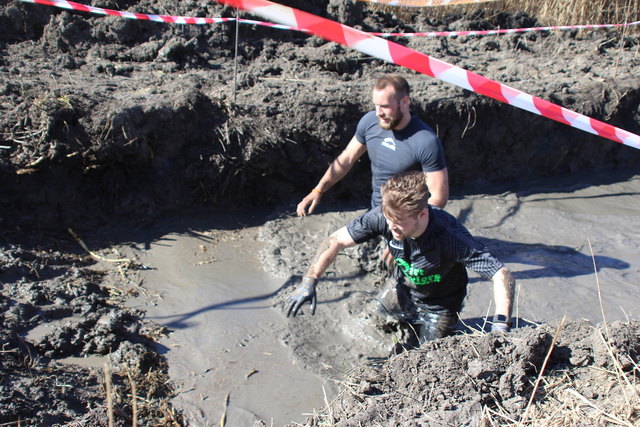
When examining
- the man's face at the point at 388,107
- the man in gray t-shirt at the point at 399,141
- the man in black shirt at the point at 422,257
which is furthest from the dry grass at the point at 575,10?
the man in black shirt at the point at 422,257

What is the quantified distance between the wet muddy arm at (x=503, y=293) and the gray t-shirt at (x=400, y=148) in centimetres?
122

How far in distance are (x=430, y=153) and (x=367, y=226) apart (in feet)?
3.29

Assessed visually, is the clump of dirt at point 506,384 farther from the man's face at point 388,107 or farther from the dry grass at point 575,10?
the dry grass at point 575,10

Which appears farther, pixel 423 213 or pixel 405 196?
pixel 423 213

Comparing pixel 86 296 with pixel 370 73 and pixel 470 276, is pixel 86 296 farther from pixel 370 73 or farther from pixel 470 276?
pixel 370 73

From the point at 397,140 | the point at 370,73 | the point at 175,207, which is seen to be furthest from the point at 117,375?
the point at 370,73

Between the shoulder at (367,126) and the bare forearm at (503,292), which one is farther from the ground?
the shoulder at (367,126)

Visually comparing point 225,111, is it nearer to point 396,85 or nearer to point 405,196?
point 396,85

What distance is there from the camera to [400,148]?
4.37m

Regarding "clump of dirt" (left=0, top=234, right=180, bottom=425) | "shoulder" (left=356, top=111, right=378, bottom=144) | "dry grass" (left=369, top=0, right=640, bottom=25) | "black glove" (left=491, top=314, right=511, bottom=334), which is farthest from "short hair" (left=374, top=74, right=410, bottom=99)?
"dry grass" (left=369, top=0, right=640, bottom=25)

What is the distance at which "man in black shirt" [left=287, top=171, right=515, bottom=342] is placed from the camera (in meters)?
3.13

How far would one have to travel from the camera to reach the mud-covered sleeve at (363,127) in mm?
4586

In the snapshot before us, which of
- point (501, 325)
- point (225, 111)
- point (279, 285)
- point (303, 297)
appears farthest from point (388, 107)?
point (225, 111)

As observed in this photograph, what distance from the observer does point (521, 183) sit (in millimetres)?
7418
